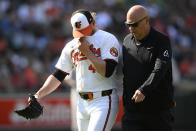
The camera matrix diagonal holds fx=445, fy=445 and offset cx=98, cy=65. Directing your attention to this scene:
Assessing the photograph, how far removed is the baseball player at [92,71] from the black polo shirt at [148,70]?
0.18 metres

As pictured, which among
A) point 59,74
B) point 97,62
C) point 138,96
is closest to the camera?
point 138,96

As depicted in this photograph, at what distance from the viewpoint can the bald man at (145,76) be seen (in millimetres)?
4848

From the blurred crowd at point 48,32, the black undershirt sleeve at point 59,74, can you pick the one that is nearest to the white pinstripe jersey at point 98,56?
the black undershirt sleeve at point 59,74

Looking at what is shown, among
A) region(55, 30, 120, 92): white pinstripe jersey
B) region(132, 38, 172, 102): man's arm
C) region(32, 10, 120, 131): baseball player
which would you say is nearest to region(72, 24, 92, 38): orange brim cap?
region(32, 10, 120, 131): baseball player

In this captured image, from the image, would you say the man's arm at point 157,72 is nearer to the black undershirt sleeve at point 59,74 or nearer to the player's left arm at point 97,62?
the player's left arm at point 97,62

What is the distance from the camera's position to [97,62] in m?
4.84

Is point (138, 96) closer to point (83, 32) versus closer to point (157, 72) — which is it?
point (157, 72)

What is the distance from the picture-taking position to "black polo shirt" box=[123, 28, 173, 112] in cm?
487

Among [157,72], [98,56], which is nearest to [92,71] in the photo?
[98,56]

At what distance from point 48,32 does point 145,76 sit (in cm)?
767

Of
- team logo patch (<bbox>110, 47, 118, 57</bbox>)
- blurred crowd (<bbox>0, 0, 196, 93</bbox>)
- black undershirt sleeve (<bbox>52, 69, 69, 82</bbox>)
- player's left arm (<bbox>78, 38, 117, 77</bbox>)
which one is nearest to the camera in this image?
player's left arm (<bbox>78, 38, 117, 77</bbox>)

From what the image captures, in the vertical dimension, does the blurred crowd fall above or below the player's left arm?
below

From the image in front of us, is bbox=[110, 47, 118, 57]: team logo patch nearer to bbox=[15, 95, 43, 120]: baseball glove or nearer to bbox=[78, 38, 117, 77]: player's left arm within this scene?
bbox=[78, 38, 117, 77]: player's left arm

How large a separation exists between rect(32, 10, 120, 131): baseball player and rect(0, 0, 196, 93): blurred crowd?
19.2ft
